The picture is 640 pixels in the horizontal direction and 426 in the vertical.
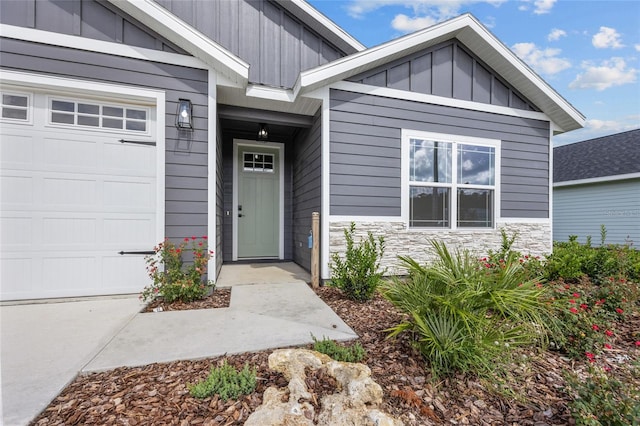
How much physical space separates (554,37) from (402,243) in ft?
24.1

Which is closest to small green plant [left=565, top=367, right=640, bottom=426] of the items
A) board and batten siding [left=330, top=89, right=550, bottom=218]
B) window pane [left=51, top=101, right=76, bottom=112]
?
board and batten siding [left=330, top=89, right=550, bottom=218]

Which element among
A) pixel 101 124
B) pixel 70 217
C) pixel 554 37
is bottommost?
pixel 70 217

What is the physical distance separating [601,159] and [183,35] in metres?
13.6

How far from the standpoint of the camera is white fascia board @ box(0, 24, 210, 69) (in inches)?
116

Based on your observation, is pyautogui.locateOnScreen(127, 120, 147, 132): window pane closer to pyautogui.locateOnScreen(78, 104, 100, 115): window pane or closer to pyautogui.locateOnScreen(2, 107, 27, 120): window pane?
pyautogui.locateOnScreen(78, 104, 100, 115): window pane

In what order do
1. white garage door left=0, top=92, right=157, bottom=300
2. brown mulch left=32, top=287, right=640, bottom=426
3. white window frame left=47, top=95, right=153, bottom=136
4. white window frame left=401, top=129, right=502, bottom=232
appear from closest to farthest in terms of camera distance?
1. brown mulch left=32, top=287, right=640, bottom=426
2. white garage door left=0, top=92, right=157, bottom=300
3. white window frame left=47, top=95, right=153, bottom=136
4. white window frame left=401, top=129, right=502, bottom=232

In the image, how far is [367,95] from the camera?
4176 millimetres

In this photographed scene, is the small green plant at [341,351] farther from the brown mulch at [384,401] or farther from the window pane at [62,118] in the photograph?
the window pane at [62,118]

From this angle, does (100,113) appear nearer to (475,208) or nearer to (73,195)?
(73,195)

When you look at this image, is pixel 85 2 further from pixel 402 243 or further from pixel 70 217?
pixel 402 243

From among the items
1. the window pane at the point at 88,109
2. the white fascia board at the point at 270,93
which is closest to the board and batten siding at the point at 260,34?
the white fascia board at the point at 270,93

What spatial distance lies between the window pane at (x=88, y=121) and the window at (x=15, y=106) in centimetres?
47

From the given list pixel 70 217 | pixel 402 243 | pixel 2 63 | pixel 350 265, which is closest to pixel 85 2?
pixel 2 63

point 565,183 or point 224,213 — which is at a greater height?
point 565,183
